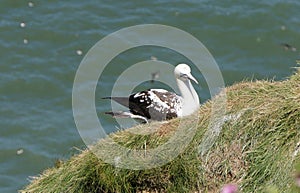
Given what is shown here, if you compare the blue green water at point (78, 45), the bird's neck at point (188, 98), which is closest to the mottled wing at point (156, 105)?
the bird's neck at point (188, 98)

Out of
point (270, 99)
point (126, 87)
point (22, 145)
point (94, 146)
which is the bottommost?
point (22, 145)

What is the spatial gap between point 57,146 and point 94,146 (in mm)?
8888

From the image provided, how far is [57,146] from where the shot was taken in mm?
16172

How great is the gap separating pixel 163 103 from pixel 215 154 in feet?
9.03

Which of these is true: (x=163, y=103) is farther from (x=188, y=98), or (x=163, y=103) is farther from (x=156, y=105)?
(x=188, y=98)

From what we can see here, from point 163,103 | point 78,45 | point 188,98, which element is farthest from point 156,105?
point 78,45

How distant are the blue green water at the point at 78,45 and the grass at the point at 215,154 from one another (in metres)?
8.95

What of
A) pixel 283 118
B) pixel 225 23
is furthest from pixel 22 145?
pixel 283 118

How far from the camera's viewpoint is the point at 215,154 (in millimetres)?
6805

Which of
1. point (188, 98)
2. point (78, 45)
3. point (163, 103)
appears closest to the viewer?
point (188, 98)

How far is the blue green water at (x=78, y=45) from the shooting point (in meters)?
16.7

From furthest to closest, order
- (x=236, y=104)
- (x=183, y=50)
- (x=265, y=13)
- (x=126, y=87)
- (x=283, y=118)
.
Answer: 1. (x=265, y=13)
2. (x=183, y=50)
3. (x=126, y=87)
4. (x=236, y=104)
5. (x=283, y=118)

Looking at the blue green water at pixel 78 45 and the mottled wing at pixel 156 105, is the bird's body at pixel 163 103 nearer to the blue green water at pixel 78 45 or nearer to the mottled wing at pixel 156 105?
the mottled wing at pixel 156 105

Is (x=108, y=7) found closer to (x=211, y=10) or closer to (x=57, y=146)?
(x=211, y=10)
